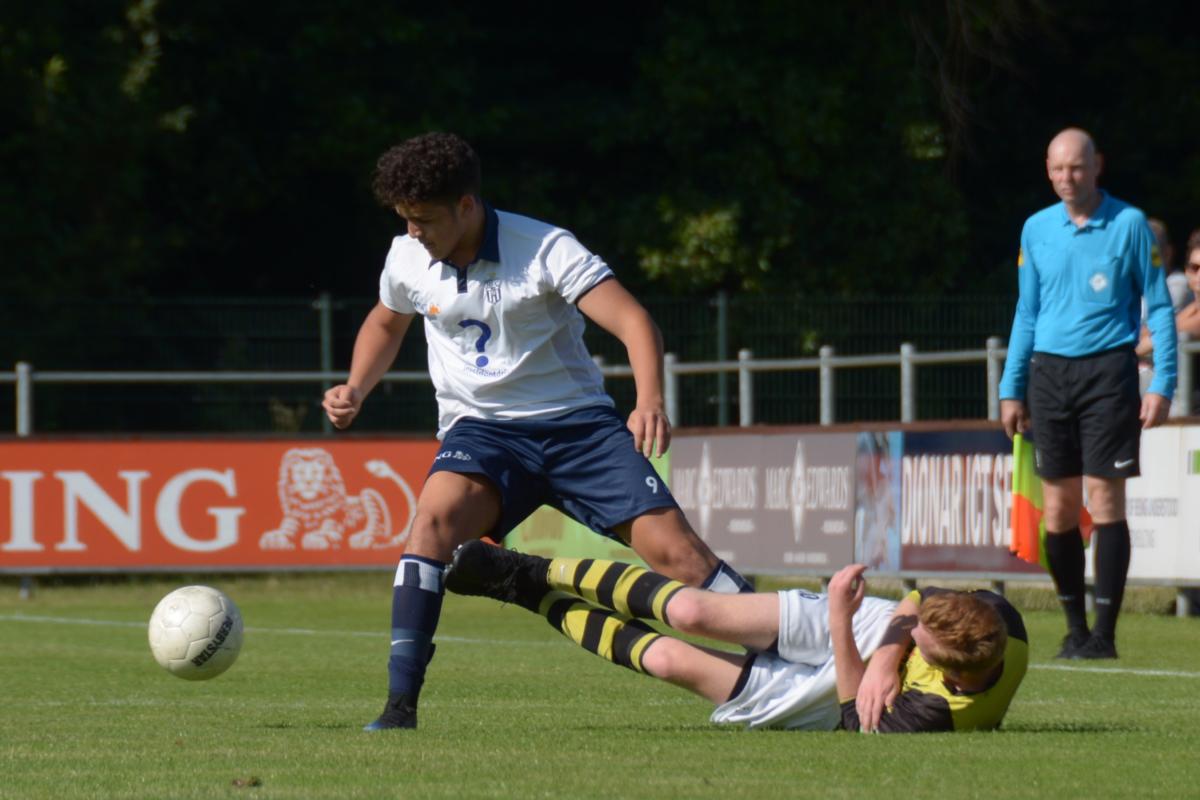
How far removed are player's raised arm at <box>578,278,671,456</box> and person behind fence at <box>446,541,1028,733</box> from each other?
0.49 m

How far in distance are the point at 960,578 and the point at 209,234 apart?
1521 cm

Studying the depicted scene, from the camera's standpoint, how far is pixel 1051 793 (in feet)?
17.4

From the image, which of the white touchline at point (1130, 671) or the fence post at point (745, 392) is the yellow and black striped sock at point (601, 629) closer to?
the white touchline at point (1130, 671)

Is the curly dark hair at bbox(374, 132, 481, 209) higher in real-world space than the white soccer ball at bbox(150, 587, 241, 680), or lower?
higher

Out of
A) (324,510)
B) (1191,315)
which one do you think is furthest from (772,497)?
(1191,315)

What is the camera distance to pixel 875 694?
6555 millimetres

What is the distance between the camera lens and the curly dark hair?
6.71 meters

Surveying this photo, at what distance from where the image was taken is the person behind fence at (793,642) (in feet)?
21.4

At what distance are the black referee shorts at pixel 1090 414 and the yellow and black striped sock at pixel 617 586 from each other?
10.5ft

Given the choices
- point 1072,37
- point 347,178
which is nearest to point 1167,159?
point 1072,37

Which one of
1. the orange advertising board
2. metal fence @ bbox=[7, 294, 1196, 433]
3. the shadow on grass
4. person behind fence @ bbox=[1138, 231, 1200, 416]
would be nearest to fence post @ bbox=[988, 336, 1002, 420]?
person behind fence @ bbox=[1138, 231, 1200, 416]

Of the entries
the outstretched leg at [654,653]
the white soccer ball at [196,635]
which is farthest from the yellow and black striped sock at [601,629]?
the white soccer ball at [196,635]

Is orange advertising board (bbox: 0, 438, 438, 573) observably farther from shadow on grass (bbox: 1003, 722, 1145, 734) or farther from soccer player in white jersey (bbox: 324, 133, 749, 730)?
shadow on grass (bbox: 1003, 722, 1145, 734)

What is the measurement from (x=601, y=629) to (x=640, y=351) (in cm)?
88
